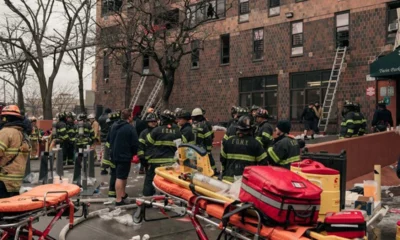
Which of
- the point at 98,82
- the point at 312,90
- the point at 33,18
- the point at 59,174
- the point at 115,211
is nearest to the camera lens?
the point at 115,211

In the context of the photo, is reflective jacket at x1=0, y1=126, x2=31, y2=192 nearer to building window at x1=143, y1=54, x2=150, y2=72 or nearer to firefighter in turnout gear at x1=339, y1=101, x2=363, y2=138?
firefighter in turnout gear at x1=339, y1=101, x2=363, y2=138

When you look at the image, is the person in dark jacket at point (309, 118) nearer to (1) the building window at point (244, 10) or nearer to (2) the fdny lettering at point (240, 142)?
(1) the building window at point (244, 10)

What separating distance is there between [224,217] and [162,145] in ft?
13.3

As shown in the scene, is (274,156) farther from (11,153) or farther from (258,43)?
(258,43)

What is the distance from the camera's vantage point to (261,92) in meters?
24.8

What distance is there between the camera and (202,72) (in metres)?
27.9

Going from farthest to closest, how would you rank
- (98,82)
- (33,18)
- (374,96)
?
(98,82), (33,18), (374,96)

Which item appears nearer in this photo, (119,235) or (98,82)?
(119,235)

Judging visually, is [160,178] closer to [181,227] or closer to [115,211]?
[181,227]

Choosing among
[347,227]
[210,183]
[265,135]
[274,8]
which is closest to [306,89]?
[274,8]

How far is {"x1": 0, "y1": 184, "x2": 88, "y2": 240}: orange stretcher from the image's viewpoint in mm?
4906

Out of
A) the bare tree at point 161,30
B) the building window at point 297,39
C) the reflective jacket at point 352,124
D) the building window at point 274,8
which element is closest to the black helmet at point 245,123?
the reflective jacket at point 352,124

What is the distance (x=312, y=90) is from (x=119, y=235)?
17874 mm

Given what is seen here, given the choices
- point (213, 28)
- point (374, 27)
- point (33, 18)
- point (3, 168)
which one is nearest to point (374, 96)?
point (374, 27)
